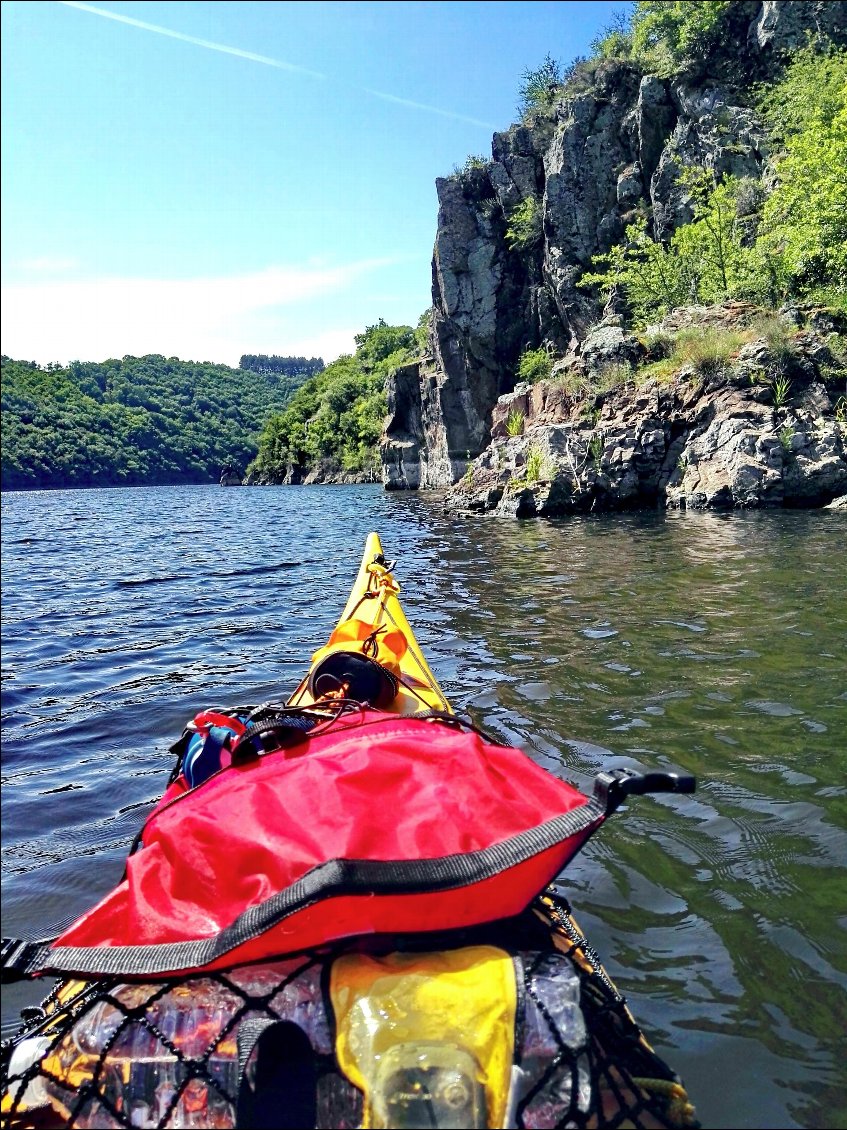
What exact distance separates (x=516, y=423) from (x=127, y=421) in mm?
67530

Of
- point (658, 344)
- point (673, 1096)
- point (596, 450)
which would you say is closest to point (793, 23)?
point (658, 344)

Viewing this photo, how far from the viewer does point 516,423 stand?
26.3 meters

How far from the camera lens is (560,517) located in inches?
772

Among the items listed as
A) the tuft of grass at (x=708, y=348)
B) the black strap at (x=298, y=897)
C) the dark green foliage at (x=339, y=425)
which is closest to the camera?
the black strap at (x=298, y=897)

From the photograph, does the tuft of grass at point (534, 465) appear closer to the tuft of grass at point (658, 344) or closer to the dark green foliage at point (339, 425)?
the tuft of grass at point (658, 344)

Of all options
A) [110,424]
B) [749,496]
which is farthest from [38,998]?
[110,424]

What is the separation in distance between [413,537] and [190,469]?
77.9 m

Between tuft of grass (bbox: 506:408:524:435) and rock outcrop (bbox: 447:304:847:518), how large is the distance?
2.51 m

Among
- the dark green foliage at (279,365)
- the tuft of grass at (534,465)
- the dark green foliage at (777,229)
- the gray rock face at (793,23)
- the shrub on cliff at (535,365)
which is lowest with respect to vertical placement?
the tuft of grass at (534,465)

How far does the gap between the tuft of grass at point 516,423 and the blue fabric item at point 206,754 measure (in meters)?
24.0

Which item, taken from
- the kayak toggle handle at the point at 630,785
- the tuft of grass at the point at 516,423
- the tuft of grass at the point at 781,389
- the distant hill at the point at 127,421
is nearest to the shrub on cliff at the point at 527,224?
the tuft of grass at the point at 516,423

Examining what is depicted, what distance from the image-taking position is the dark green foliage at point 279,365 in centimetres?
18401

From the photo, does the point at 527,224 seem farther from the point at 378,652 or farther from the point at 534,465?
the point at 378,652

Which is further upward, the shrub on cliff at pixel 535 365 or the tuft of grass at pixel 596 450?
the shrub on cliff at pixel 535 365
